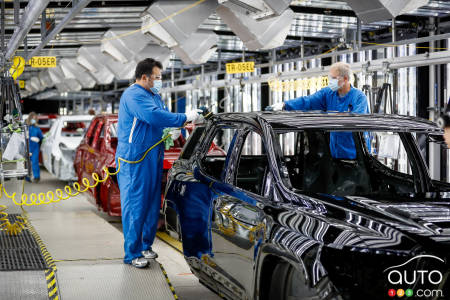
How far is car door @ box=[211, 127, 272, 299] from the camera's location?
12.7ft

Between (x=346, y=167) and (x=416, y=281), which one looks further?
(x=346, y=167)

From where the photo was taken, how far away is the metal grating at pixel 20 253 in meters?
5.56

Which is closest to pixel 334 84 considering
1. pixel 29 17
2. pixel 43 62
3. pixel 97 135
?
pixel 29 17

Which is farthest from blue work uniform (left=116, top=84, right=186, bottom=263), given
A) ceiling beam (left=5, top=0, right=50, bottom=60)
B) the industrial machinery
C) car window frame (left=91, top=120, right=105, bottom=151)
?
car window frame (left=91, top=120, right=105, bottom=151)

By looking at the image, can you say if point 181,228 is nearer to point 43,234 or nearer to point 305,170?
point 305,170

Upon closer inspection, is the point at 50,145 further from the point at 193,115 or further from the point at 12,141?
the point at 193,115

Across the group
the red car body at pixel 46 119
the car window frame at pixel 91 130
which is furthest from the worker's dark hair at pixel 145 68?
the red car body at pixel 46 119

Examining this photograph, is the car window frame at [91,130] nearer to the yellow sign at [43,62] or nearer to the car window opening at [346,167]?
the yellow sign at [43,62]

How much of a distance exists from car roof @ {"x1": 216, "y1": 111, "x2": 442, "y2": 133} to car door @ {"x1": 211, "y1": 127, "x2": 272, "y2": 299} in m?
0.16

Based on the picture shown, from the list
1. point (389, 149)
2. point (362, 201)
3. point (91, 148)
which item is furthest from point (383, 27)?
point (362, 201)

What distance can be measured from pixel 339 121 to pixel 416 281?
1.58m

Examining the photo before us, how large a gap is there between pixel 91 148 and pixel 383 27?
5.96 m

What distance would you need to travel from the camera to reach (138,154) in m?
5.80

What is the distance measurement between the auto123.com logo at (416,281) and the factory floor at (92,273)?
2130 millimetres
